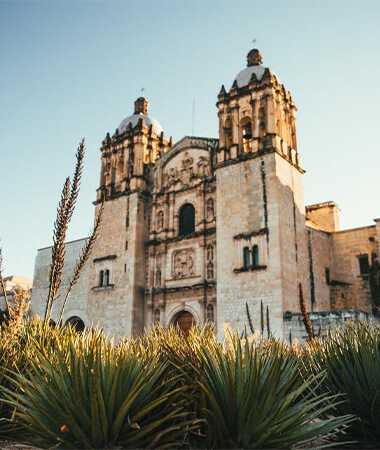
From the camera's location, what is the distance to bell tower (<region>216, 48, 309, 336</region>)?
15875 millimetres

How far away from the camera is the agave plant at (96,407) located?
284cm

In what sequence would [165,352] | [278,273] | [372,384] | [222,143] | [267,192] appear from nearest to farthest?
[372,384], [165,352], [278,273], [267,192], [222,143]

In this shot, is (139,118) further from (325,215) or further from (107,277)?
(325,215)

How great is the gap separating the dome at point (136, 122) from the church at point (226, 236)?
0.15 m

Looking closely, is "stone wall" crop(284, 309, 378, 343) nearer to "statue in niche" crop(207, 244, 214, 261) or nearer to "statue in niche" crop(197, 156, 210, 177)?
"statue in niche" crop(207, 244, 214, 261)

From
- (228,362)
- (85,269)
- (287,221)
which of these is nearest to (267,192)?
(287,221)

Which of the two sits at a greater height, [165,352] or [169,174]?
[169,174]

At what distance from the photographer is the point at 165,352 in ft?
13.4

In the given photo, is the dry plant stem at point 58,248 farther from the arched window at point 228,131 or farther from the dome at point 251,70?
the dome at point 251,70

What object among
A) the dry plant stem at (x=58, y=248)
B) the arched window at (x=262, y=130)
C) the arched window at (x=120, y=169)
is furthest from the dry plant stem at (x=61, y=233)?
the arched window at (x=120, y=169)

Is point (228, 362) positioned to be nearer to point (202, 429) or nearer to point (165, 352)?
point (202, 429)

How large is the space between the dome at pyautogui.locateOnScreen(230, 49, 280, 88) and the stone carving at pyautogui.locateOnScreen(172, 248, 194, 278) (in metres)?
7.80

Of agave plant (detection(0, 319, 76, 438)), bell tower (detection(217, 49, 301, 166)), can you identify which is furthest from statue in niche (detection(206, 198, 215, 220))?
agave plant (detection(0, 319, 76, 438))

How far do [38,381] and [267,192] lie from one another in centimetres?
1436
